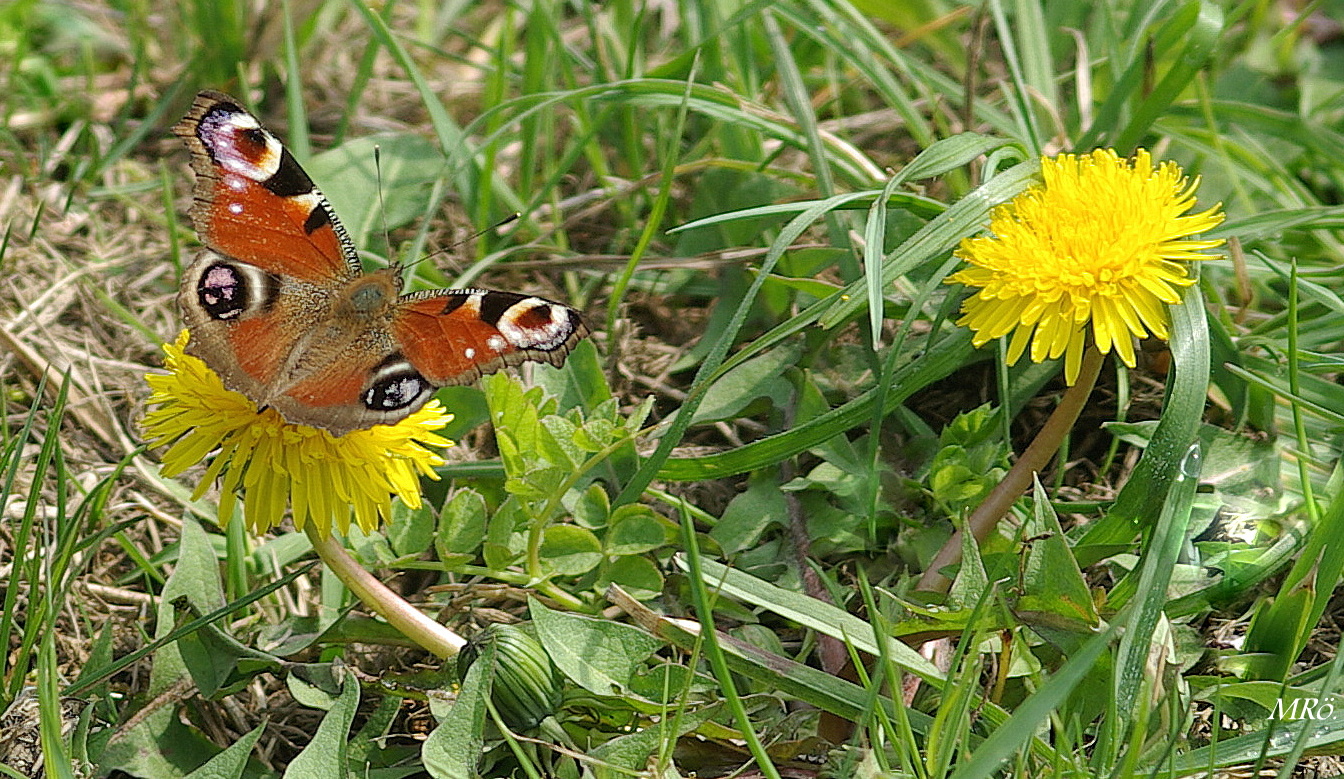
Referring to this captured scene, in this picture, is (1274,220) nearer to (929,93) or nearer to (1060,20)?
(929,93)

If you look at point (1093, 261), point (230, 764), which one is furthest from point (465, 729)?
point (1093, 261)

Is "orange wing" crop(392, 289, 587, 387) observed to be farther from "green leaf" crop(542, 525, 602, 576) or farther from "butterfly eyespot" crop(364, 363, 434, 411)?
"green leaf" crop(542, 525, 602, 576)

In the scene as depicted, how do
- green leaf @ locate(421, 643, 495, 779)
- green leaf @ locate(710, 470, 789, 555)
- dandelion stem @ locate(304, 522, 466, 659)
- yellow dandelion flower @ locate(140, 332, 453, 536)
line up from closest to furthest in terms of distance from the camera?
green leaf @ locate(421, 643, 495, 779), yellow dandelion flower @ locate(140, 332, 453, 536), dandelion stem @ locate(304, 522, 466, 659), green leaf @ locate(710, 470, 789, 555)

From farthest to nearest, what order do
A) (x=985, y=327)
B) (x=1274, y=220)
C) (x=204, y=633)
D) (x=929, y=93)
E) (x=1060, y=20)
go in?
(x=1060, y=20)
(x=929, y=93)
(x=1274, y=220)
(x=204, y=633)
(x=985, y=327)

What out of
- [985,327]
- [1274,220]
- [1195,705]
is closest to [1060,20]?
[1274,220]

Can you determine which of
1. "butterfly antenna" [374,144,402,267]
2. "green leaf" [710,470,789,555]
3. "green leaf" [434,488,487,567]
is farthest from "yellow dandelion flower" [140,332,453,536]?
"green leaf" [710,470,789,555]

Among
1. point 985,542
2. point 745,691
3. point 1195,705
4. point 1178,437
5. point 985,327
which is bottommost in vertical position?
point 1195,705

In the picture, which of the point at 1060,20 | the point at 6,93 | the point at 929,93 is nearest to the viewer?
the point at 929,93

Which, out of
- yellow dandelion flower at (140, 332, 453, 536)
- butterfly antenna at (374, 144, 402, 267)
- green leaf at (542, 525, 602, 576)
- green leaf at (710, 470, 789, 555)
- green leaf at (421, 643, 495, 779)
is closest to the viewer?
green leaf at (421, 643, 495, 779)

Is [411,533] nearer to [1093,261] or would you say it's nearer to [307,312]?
[307,312]
